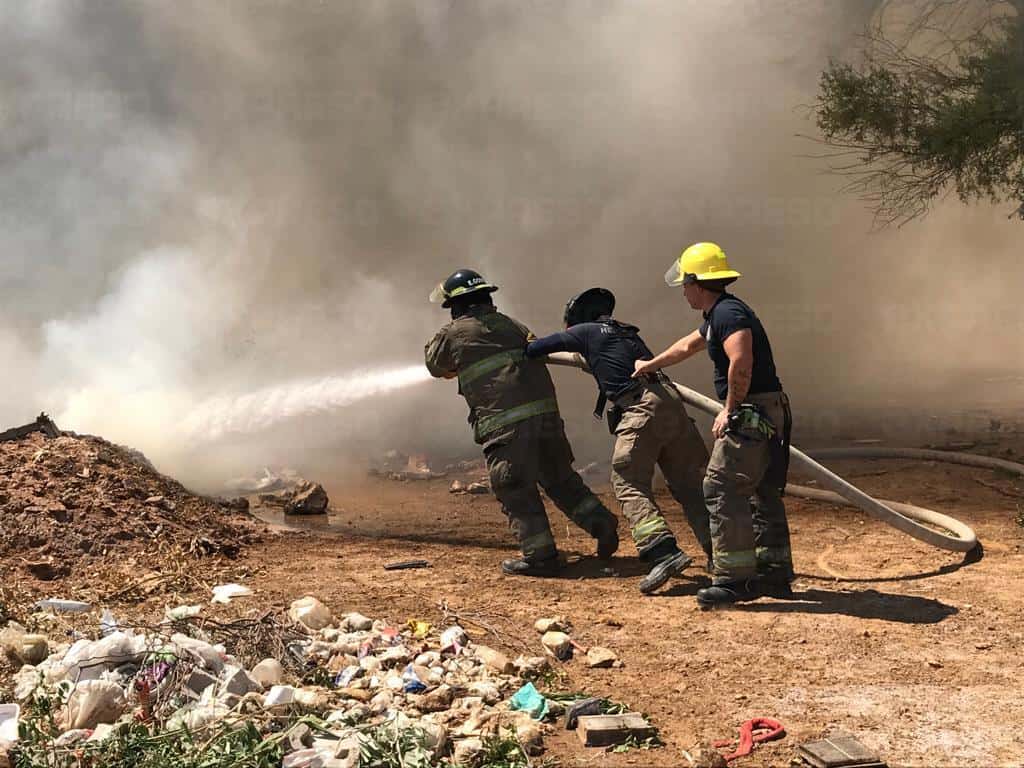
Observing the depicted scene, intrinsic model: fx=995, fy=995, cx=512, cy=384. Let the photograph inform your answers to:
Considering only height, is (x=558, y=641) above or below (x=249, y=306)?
below

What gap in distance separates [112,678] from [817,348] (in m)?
16.1

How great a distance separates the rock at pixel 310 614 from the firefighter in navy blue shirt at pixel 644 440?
68.2 inches

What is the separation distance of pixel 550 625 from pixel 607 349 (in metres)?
1.71

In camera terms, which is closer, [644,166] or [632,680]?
[632,680]

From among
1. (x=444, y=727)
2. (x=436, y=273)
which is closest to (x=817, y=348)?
(x=436, y=273)

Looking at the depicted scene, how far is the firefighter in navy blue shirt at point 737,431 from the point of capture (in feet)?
16.2

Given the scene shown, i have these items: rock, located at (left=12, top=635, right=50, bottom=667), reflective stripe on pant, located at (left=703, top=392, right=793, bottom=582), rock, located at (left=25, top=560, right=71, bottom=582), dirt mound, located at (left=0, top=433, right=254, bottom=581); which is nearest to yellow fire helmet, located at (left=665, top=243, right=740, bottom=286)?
reflective stripe on pant, located at (left=703, top=392, right=793, bottom=582)

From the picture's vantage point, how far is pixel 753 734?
11.5ft

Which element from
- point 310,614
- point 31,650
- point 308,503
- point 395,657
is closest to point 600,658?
point 395,657

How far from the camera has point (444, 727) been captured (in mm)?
3420

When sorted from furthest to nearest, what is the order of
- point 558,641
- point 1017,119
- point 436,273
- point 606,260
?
point 436,273 → point 606,260 → point 1017,119 → point 558,641

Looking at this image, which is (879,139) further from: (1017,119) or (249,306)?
(249,306)

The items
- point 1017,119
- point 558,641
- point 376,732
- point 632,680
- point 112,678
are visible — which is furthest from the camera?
point 1017,119

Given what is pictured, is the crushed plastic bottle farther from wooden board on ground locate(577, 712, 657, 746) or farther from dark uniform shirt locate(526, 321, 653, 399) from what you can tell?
dark uniform shirt locate(526, 321, 653, 399)
